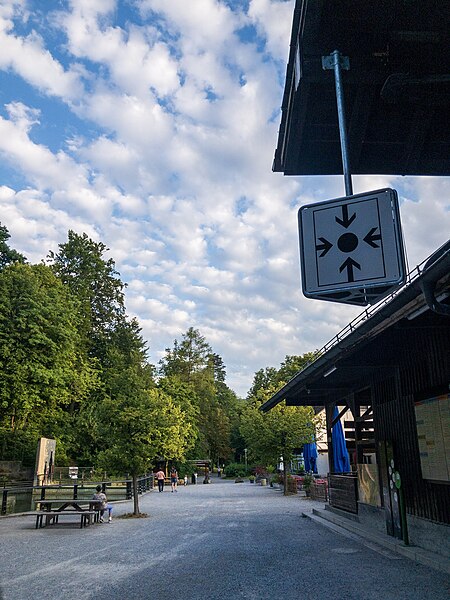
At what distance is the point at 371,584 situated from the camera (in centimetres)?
757

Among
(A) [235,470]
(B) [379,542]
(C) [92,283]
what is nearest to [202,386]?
(A) [235,470]

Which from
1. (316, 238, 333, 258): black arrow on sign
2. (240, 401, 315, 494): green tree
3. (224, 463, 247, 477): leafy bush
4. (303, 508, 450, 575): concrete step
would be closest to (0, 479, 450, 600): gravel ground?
(303, 508, 450, 575): concrete step

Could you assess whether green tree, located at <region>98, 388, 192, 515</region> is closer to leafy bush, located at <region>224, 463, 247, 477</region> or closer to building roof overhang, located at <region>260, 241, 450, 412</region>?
building roof overhang, located at <region>260, 241, 450, 412</region>

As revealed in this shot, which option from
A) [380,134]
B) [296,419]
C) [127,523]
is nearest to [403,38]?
[380,134]

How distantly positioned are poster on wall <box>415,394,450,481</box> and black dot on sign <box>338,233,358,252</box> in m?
5.37

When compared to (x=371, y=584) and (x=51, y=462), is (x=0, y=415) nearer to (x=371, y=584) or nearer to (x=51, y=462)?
(x=51, y=462)

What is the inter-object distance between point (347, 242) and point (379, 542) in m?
9.01

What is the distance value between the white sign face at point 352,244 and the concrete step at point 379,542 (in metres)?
6.37

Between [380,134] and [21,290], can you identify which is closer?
[380,134]

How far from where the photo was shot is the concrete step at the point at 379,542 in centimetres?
864

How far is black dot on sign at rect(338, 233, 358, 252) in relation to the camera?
430 centimetres

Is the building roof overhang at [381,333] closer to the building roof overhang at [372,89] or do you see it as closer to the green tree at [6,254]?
the building roof overhang at [372,89]

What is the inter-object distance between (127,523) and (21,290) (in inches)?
648

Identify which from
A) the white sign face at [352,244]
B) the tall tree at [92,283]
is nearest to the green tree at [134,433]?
the white sign face at [352,244]
